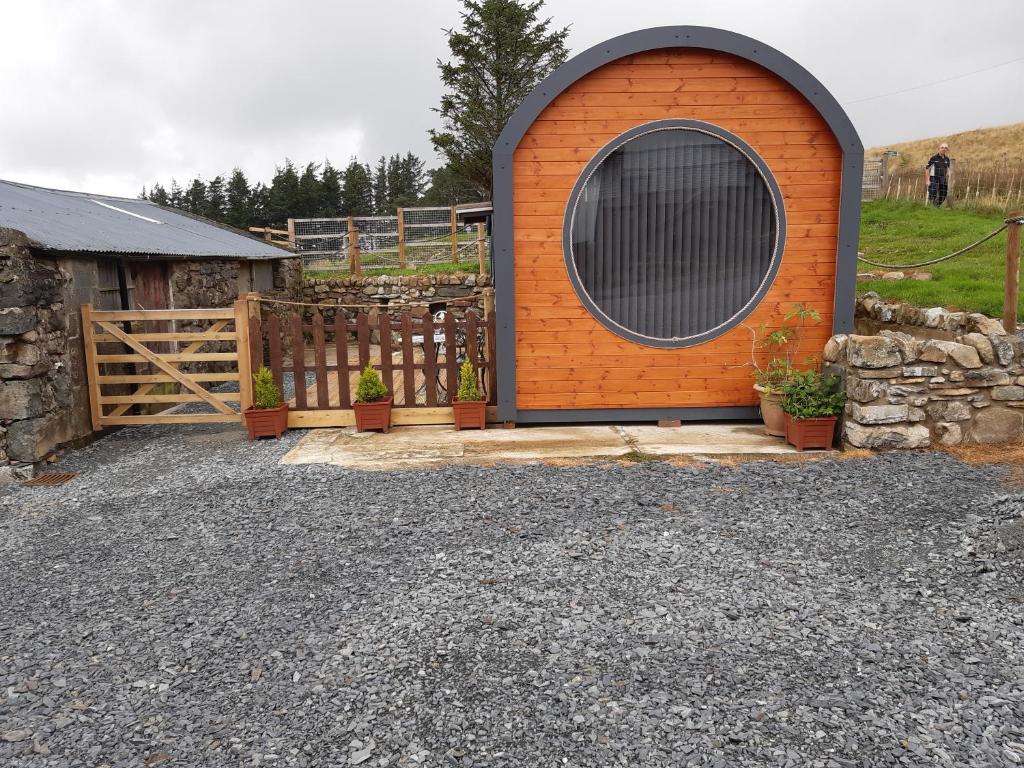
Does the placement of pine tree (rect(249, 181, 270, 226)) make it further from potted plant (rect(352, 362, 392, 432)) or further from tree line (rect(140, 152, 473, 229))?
potted plant (rect(352, 362, 392, 432))

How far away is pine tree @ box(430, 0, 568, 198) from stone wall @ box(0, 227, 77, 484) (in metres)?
23.3

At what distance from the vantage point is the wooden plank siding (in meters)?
7.23

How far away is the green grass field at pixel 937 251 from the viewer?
31.6ft

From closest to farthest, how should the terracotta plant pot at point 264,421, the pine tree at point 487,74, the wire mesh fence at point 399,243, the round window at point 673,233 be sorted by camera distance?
the round window at point 673,233
the terracotta plant pot at point 264,421
the wire mesh fence at point 399,243
the pine tree at point 487,74

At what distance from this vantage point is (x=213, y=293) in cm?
1216

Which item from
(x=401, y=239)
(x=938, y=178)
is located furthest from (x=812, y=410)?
(x=401, y=239)

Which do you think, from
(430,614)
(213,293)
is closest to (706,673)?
(430,614)

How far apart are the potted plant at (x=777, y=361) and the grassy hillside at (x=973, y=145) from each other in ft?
87.4

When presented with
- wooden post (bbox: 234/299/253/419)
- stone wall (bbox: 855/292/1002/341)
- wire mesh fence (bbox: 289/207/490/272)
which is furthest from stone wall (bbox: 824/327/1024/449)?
wire mesh fence (bbox: 289/207/490/272)

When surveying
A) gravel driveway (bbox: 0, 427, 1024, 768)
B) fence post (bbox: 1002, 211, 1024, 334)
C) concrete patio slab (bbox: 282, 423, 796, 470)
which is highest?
fence post (bbox: 1002, 211, 1024, 334)

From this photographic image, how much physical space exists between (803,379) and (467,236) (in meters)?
16.4

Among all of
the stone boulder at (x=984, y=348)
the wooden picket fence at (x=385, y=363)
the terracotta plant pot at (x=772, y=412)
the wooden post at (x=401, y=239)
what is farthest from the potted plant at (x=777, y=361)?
the wooden post at (x=401, y=239)

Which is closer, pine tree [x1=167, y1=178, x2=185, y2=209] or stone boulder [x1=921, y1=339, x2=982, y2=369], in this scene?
stone boulder [x1=921, y1=339, x2=982, y2=369]

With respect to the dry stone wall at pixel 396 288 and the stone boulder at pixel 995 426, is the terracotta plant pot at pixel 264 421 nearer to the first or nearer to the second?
the stone boulder at pixel 995 426
